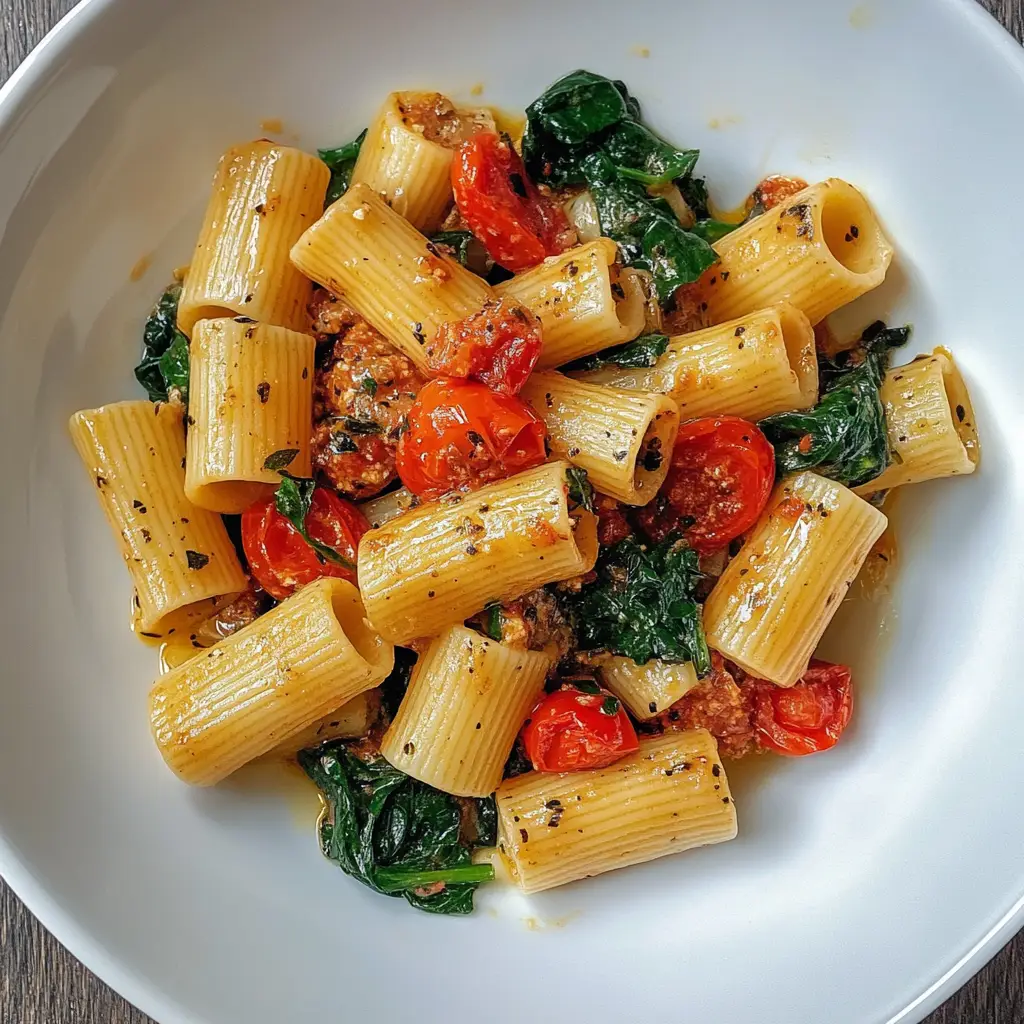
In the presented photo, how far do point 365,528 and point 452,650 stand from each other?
1.26ft

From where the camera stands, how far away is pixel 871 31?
7.57 feet

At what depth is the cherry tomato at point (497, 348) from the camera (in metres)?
2.10

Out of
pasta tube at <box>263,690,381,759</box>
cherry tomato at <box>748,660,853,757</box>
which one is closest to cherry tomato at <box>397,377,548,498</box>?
pasta tube at <box>263,690,381,759</box>

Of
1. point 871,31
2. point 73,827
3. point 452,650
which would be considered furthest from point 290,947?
point 871,31

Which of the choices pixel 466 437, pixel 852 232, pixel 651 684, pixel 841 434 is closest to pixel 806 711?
pixel 651 684

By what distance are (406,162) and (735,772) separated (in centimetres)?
168

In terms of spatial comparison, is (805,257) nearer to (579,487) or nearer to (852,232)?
(852,232)

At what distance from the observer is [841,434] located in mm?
2277

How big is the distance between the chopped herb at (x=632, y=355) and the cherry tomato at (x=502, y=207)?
0.29 metres

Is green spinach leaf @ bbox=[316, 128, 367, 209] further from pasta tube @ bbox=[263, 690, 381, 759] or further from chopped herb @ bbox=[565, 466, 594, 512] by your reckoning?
pasta tube @ bbox=[263, 690, 381, 759]

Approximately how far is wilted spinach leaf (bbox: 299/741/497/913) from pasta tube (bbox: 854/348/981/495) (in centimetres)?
126

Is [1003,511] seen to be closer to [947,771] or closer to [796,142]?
[947,771]

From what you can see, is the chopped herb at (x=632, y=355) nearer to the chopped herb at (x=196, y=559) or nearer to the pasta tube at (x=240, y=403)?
the pasta tube at (x=240, y=403)

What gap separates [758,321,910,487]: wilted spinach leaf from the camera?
2281 millimetres
